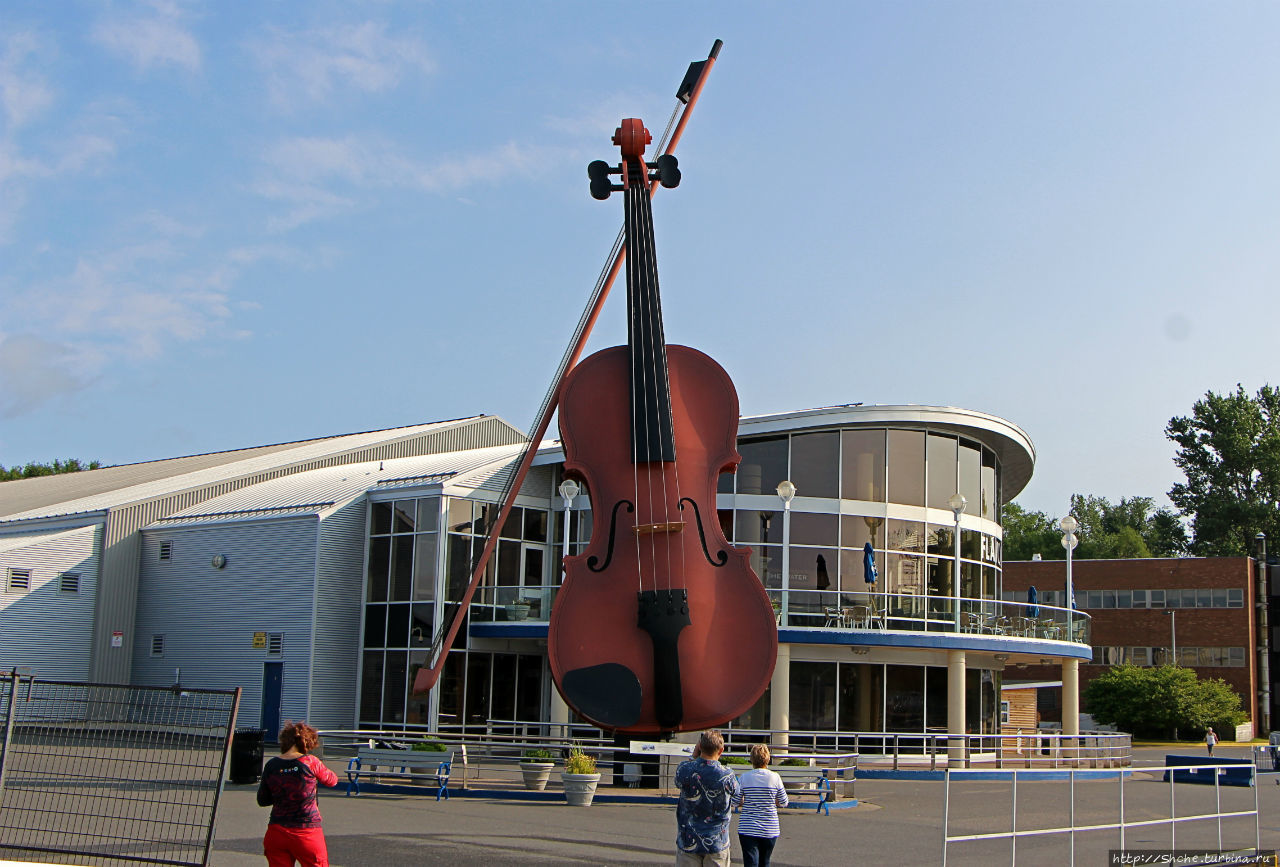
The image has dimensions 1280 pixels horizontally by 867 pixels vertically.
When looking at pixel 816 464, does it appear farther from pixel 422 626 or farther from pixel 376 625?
pixel 376 625

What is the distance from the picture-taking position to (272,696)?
2972 centimetres

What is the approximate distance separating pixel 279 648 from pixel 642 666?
1934 cm

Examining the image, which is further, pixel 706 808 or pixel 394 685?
pixel 394 685

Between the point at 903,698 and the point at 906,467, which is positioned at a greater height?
the point at 906,467

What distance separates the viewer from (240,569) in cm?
3150

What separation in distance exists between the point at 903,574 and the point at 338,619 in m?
13.0

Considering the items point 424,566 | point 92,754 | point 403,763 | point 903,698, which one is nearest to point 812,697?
point 903,698

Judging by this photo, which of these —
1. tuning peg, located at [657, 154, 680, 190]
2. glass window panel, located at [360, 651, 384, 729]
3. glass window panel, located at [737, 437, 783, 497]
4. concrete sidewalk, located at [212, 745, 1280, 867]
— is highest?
tuning peg, located at [657, 154, 680, 190]

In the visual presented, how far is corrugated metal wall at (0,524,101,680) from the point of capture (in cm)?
3142

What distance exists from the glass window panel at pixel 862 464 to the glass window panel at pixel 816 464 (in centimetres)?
17

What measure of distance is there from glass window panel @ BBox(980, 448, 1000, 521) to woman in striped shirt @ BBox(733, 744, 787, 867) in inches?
875

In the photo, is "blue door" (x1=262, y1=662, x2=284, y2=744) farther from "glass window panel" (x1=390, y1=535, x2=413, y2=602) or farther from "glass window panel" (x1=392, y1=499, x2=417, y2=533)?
"glass window panel" (x1=392, y1=499, x2=417, y2=533)

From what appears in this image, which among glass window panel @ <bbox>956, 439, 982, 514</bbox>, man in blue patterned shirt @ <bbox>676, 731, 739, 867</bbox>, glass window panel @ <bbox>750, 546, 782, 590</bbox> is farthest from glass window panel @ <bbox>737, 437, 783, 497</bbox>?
man in blue patterned shirt @ <bbox>676, 731, 739, 867</bbox>

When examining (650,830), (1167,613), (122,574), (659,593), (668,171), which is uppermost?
(668,171)
